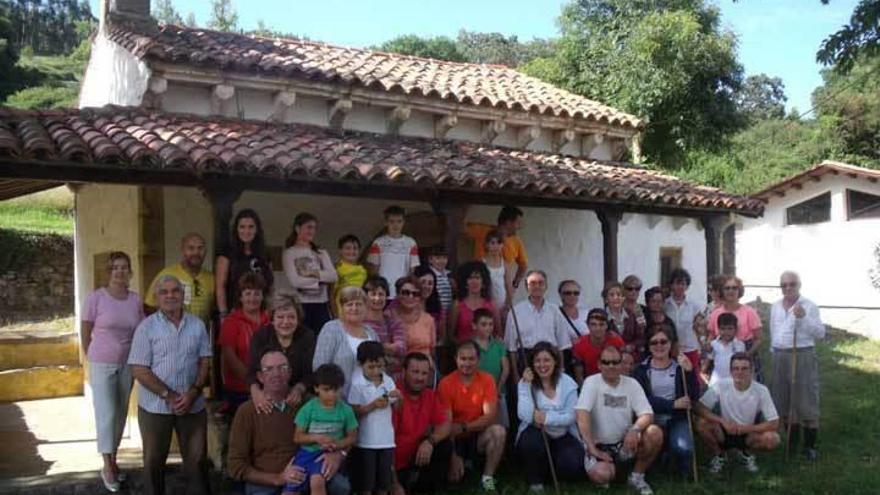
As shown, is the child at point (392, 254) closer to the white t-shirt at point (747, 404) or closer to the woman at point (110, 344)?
the woman at point (110, 344)

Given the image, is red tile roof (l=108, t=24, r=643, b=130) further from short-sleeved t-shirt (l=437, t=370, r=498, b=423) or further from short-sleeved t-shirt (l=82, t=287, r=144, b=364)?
short-sleeved t-shirt (l=437, t=370, r=498, b=423)

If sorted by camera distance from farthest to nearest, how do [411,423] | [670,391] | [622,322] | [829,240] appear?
[829,240] → [622,322] → [670,391] → [411,423]

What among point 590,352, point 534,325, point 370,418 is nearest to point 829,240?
point 590,352

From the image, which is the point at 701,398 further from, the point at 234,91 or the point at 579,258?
the point at 234,91

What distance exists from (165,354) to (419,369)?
1.68m

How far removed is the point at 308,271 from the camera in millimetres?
6070

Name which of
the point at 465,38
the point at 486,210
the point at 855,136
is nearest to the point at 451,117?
the point at 486,210

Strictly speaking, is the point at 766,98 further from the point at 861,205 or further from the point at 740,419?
the point at 740,419

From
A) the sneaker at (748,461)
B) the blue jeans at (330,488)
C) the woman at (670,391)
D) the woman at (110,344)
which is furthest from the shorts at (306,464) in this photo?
the sneaker at (748,461)

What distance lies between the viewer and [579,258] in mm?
10797

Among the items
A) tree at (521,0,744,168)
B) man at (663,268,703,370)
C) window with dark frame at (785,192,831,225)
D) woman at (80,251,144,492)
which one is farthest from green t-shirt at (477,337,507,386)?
window with dark frame at (785,192,831,225)

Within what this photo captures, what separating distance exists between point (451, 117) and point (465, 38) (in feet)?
146

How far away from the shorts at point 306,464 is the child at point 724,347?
362cm

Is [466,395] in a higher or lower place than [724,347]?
lower
